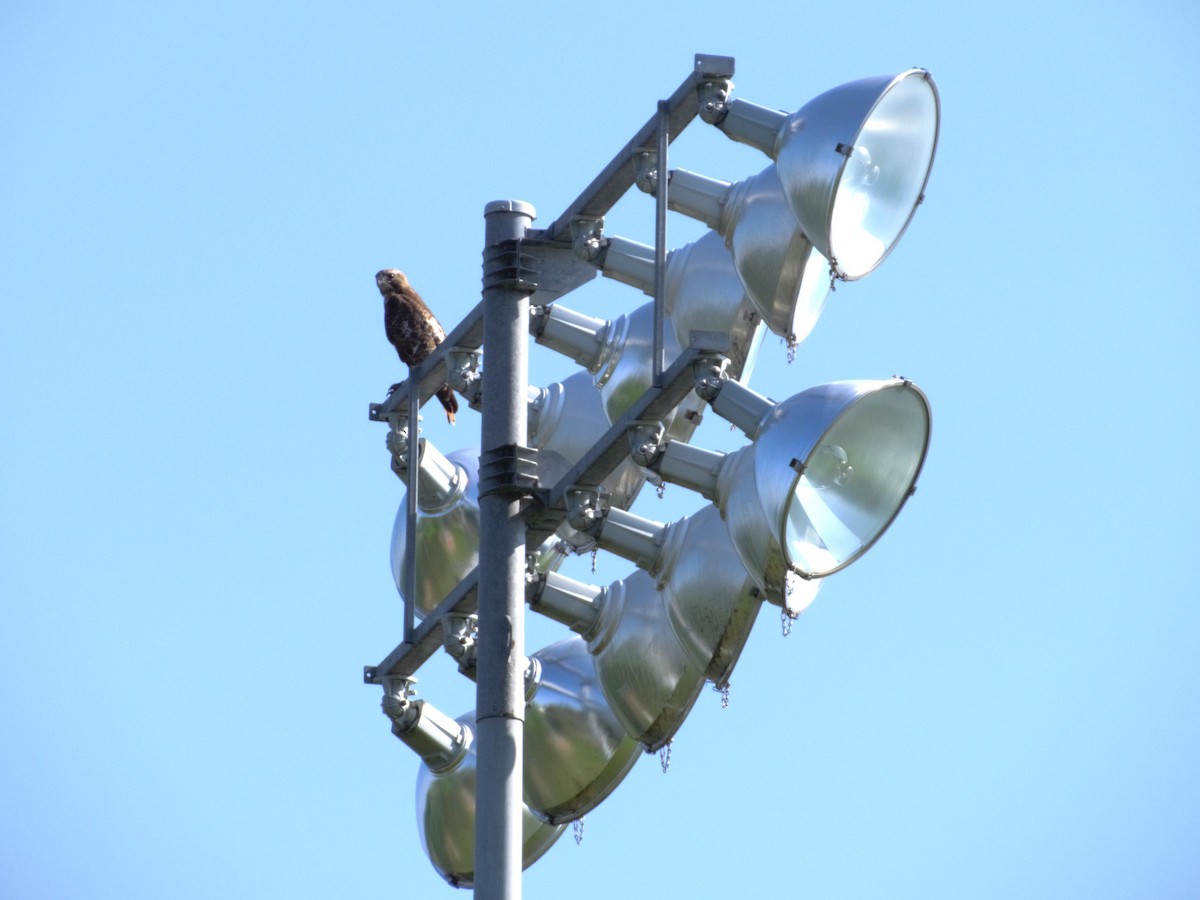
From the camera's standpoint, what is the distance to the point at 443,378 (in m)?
7.82

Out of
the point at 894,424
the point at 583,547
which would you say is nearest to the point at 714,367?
the point at 894,424

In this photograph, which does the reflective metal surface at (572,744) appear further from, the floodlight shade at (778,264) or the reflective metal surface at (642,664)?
the floodlight shade at (778,264)

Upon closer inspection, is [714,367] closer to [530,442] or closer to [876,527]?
[876,527]

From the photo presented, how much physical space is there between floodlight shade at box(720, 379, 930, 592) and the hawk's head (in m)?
5.49

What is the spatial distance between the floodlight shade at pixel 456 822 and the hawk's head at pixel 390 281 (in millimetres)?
4014

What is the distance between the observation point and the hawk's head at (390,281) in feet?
37.6

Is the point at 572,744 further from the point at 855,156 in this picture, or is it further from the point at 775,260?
the point at 855,156

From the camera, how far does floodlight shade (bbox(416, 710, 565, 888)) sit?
7.63m

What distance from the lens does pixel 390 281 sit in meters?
11.8

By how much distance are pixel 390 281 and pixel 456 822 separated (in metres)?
4.59

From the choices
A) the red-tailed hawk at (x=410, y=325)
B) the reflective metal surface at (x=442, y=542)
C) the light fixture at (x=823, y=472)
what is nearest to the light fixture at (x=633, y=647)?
the reflective metal surface at (x=442, y=542)

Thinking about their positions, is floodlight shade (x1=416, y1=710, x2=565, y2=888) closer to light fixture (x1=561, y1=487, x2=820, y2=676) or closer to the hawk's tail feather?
light fixture (x1=561, y1=487, x2=820, y2=676)

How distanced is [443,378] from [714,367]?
67.5 inches

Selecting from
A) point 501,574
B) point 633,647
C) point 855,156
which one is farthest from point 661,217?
point 633,647
